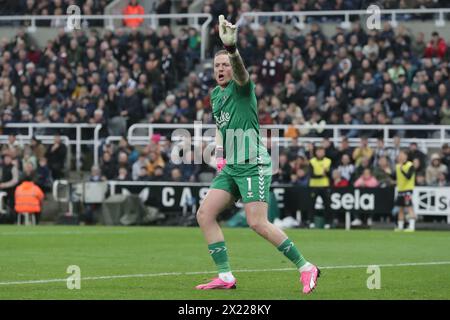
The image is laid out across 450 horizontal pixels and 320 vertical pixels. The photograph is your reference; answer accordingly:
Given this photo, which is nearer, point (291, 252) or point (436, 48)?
point (291, 252)

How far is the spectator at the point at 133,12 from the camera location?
116 feet

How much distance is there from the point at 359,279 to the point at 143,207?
15.2 meters

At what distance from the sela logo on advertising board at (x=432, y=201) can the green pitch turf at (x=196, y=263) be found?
218 cm

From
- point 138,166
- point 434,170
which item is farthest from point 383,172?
point 138,166

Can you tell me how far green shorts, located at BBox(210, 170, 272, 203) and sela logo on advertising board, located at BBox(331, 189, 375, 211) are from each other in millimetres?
15092

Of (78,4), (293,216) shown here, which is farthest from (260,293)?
(78,4)

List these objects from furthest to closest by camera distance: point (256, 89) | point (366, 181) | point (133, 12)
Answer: point (133, 12), point (256, 89), point (366, 181)

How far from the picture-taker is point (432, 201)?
1032 inches

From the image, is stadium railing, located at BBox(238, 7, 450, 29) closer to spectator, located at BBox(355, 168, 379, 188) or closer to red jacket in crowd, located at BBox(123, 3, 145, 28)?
red jacket in crowd, located at BBox(123, 3, 145, 28)

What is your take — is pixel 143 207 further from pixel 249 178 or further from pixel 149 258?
pixel 249 178

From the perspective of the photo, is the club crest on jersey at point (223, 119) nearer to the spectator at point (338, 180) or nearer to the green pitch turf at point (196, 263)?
the green pitch turf at point (196, 263)

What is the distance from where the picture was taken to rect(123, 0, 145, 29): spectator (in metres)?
35.3

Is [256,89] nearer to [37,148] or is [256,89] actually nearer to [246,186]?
[37,148]

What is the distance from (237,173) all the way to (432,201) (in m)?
15.3
